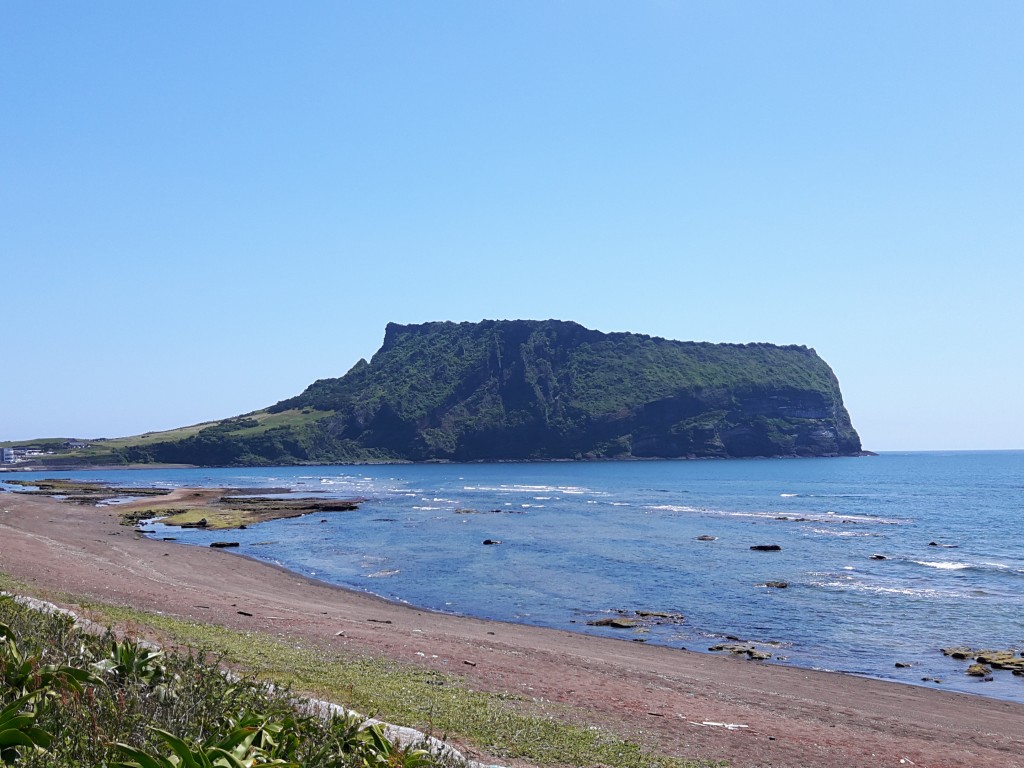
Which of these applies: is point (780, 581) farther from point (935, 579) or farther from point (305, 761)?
point (305, 761)

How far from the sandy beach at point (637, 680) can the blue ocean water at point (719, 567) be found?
2745mm

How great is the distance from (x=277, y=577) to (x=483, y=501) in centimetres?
5637

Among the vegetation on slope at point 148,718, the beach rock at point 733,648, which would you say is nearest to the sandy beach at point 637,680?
the beach rock at point 733,648

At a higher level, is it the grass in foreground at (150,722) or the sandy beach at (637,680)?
the grass in foreground at (150,722)

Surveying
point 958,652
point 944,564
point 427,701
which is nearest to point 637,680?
point 427,701

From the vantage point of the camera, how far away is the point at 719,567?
4309 cm

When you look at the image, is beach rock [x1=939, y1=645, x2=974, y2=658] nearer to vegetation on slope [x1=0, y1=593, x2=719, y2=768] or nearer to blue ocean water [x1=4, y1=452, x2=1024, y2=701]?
blue ocean water [x1=4, y1=452, x2=1024, y2=701]

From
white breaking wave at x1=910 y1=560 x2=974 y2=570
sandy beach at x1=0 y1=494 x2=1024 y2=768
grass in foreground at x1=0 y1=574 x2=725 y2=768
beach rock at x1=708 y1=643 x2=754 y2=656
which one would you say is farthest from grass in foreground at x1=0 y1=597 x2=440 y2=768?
white breaking wave at x1=910 y1=560 x2=974 y2=570

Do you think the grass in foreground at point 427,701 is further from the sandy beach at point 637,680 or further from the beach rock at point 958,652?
the beach rock at point 958,652

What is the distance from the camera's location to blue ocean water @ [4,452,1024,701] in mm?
27531

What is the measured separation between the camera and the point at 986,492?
109625mm

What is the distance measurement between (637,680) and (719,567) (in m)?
26.3

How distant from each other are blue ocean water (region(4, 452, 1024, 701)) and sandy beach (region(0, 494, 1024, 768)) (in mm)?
2745

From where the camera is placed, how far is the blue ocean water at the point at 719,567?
27531 millimetres
